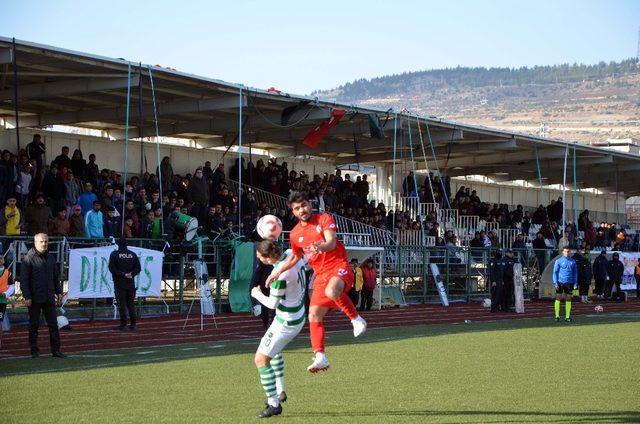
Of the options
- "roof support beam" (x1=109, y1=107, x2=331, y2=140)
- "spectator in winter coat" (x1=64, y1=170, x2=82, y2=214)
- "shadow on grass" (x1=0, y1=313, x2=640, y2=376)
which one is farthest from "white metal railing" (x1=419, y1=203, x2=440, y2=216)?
"spectator in winter coat" (x1=64, y1=170, x2=82, y2=214)

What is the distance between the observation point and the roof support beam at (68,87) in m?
27.5

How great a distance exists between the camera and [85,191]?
2659 cm

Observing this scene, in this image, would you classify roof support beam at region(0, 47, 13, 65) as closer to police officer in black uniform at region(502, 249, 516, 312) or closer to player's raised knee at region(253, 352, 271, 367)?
player's raised knee at region(253, 352, 271, 367)

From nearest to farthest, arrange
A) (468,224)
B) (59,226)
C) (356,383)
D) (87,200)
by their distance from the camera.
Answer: (356,383) < (59,226) < (87,200) < (468,224)

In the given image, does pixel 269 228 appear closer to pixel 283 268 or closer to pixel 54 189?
pixel 283 268

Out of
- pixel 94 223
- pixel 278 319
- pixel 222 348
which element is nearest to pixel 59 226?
pixel 94 223

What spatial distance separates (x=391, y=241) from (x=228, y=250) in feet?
38.0

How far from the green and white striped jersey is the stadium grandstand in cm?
1218

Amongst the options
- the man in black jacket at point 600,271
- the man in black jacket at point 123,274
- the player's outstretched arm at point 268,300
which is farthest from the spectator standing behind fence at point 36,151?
the man in black jacket at point 600,271

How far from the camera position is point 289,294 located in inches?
432

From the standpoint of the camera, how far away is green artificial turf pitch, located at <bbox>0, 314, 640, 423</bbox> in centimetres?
1070

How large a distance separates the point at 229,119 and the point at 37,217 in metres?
13.0

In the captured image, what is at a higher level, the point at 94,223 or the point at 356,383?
the point at 94,223

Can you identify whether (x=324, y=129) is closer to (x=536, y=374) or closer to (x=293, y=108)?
(x=293, y=108)
